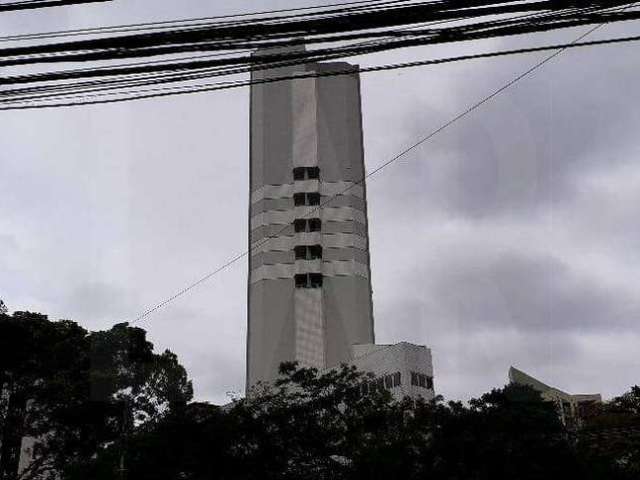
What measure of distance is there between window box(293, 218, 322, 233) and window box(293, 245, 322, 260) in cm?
134

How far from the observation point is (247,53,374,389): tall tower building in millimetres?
56875

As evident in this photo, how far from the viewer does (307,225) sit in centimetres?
5900

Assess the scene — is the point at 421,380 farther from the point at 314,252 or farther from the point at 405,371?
the point at 314,252

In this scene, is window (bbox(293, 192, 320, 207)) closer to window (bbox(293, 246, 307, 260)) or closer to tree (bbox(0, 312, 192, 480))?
window (bbox(293, 246, 307, 260))

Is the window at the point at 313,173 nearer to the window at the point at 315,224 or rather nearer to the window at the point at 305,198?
the window at the point at 305,198

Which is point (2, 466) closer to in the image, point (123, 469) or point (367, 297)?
point (123, 469)

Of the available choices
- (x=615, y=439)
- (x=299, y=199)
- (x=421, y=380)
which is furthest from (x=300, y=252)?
(x=615, y=439)

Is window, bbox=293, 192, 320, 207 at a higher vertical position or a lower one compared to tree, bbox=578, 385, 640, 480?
higher

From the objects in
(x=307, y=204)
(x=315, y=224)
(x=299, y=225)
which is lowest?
(x=299, y=225)

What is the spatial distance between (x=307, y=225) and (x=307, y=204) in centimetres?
160

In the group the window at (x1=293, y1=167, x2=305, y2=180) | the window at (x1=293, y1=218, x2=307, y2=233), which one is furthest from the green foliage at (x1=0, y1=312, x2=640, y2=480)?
the window at (x1=293, y1=167, x2=305, y2=180)

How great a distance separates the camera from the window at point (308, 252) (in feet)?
191

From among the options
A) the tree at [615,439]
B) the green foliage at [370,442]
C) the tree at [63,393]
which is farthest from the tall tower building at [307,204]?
the tree at [615,439]

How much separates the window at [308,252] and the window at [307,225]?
1.34 meters
